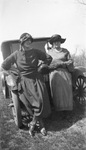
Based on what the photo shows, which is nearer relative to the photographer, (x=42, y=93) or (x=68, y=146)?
(x=68, y=146)

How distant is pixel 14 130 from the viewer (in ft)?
11.8

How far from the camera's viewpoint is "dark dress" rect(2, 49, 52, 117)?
135 inches

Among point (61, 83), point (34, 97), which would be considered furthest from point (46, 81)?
point (34, 97)

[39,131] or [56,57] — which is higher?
[56,57]

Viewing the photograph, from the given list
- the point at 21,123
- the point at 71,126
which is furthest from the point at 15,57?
the point at 71,126

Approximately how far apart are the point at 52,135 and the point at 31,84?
867mm

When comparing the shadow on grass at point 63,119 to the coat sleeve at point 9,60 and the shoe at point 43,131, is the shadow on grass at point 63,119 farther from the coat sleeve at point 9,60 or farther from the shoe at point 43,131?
the coat sleeve at point 9,60

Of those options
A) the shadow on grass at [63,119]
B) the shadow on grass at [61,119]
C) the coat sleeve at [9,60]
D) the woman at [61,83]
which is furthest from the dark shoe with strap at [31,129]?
the coat sleeve at [9,60]

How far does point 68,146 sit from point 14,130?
96 cm

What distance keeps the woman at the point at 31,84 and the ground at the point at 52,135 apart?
184mm

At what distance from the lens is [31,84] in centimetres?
348

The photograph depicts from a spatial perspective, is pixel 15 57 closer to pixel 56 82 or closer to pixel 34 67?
pixel 34 67

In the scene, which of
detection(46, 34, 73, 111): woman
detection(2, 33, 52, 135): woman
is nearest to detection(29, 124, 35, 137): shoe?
detection(2, 33, 52, 135): woman

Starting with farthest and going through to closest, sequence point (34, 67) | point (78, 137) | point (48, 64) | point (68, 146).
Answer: point (48, 64)
point (34, 67)
point (78, 137)
point (68, 146)
